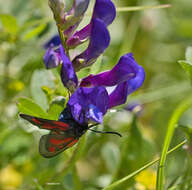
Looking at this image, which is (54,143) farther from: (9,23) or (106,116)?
(9,23)

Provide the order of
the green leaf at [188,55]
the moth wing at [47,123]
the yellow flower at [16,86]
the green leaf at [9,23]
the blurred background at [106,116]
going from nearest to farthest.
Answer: the moth wing at [47,123] → the green leaf at [188,55] → the blurred background at [106,116] → the green leaf at [9,23] → the yellow flower at [16,86]

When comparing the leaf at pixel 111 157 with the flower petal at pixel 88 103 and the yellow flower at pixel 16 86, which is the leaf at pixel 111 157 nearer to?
the yellow flower at pixel 16 86

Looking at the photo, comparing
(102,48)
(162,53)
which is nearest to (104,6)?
(102,48)

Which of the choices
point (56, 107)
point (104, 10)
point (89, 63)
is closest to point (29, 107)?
point (56, 107)

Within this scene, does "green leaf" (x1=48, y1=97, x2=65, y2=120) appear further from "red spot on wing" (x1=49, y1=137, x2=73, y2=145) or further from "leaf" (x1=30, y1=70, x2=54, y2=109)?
"leaf" (x1=30, y1=70, x2=54, y2=109)

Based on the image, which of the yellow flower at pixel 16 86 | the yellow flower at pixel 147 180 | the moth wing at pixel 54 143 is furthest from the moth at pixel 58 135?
the yellow flower at pixel 16 86

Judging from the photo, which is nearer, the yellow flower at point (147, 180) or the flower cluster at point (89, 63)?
the flower cluster at point (89, 63)

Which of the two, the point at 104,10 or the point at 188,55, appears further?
the point at 188,55
